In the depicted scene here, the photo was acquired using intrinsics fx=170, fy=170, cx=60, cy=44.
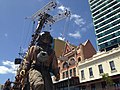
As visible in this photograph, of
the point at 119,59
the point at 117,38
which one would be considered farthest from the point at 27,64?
the point at 117,38

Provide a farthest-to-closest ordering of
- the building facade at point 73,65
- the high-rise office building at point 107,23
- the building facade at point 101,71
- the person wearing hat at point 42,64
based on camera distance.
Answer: the high-rise office building at point 107,23 < the building facade at point 73,65 < the building facade at point 101,71 < the person wearing hat at point 42,64

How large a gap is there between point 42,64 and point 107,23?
75770 mm

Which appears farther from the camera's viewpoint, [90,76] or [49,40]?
[90,76]

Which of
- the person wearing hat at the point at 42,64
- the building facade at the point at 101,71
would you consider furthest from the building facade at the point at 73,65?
the person wearing hat at the point at 42,64

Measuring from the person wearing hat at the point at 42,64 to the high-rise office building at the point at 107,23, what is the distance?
6407cm

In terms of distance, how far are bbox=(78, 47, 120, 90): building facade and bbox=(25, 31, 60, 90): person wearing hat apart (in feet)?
61.1

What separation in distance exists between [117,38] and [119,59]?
149 feet

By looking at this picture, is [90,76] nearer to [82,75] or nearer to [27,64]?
[82,75]

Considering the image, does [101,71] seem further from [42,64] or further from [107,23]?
[107,23]

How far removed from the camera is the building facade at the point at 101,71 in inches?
925

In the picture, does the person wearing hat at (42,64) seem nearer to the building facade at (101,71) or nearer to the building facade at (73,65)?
the building facade at (101,71)

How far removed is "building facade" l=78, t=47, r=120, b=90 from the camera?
2348 centimetres

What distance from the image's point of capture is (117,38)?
6750 centimetres

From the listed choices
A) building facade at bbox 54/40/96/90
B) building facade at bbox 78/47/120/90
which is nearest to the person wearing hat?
building facade at bbox 78/47/120/90
